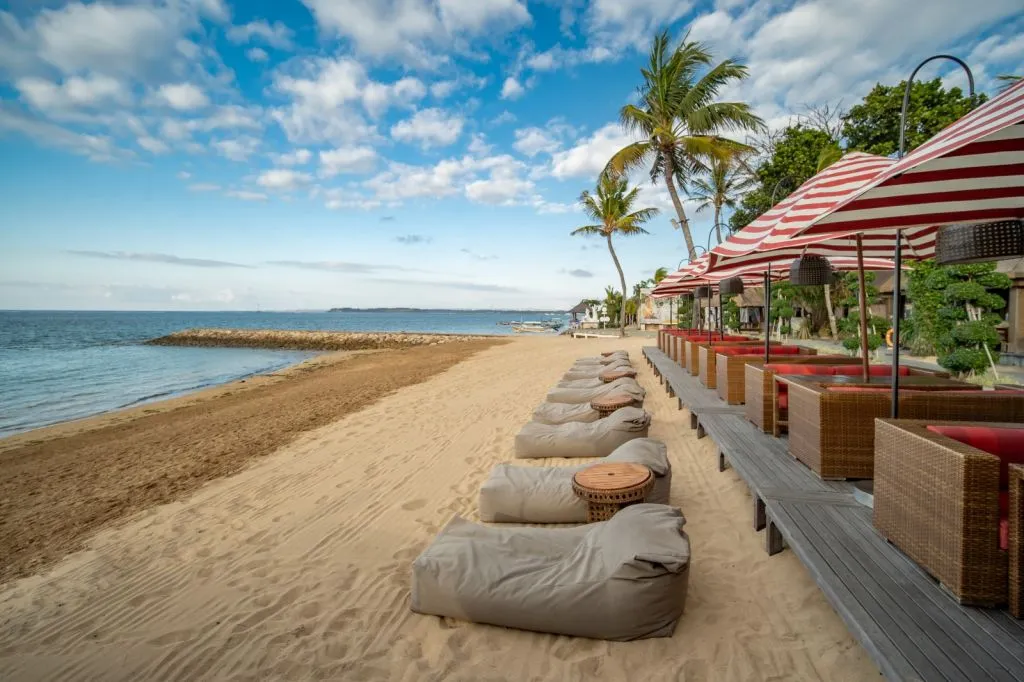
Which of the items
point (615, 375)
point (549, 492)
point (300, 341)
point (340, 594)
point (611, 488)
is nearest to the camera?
point (340, 594)

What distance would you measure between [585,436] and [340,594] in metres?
2.92

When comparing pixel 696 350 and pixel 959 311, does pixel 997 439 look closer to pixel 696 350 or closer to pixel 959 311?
pixel 696 350

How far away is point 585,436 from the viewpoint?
5.08 meters

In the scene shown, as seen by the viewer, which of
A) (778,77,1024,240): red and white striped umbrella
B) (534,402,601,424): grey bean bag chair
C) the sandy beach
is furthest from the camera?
(534,402,601,424): grey bean bag chair

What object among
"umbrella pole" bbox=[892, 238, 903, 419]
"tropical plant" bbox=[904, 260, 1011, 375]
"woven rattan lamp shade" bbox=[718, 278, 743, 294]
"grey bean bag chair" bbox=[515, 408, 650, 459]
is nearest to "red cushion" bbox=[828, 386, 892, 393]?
"umbrella pole" bbox=[892, 238, 903, 419]

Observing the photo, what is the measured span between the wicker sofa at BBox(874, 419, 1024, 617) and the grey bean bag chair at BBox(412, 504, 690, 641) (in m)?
0.94

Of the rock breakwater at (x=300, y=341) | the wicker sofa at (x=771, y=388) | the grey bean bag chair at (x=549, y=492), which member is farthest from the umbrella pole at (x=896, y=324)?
the rock breakwater at (x=300, y=341)

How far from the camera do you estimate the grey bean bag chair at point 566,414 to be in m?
5.89

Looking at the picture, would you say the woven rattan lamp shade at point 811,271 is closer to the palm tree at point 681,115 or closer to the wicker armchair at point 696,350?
the wicker armchair at point 696,350

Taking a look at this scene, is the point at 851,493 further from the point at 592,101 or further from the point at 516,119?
the point at 516,119

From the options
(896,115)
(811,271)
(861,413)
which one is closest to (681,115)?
(896,115)

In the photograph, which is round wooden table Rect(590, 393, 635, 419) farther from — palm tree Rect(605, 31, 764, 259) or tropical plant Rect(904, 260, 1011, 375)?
palm tree Rect(605, 31, 764, 259)

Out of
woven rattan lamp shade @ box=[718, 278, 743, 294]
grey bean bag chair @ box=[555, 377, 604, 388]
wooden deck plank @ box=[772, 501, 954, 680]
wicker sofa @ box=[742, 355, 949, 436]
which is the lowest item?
wooden deck plank @ box=[772, 501, 954, 680]

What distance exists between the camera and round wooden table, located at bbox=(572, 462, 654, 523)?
A: 10.2 ft
